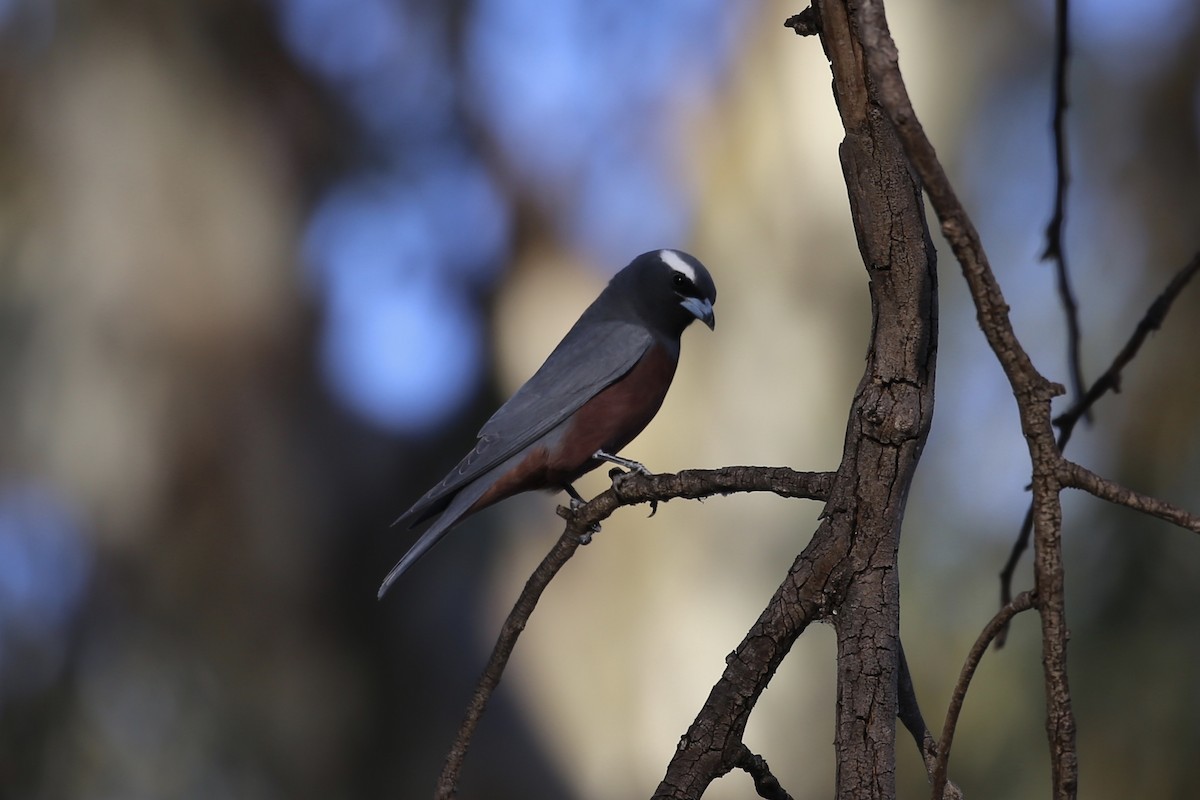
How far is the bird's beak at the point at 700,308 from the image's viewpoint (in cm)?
269

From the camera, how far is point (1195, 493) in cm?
393

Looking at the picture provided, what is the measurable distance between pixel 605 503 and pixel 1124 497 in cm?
84

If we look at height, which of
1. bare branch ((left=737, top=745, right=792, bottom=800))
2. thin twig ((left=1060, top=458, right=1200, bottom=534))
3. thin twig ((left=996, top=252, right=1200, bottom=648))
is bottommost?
bare branch ((left=737, top=745, right=792, bottom=800))

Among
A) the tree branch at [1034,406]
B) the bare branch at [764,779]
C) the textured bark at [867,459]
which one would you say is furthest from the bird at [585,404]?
the tree branch at [1034,406]

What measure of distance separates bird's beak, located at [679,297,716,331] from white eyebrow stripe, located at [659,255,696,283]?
0.05 metres

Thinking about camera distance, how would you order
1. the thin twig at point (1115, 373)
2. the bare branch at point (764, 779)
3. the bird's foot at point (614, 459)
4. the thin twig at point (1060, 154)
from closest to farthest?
the bare branch at point (764, 779) < the thin twig at point (1115, 373) < the thin twig at point (1060, 154) < the bird's foot at point (614, 459)

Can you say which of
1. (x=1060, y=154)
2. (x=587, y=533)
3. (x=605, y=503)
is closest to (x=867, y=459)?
(x=605, y=503)

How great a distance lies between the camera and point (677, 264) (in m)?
2.78

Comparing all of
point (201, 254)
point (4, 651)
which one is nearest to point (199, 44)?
point (201, 254)

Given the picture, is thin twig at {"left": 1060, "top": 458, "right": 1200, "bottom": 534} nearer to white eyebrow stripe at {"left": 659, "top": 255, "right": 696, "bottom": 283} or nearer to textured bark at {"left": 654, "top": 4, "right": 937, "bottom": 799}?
textured bark at {"left": 654, "top": 4, "right": 937, "bottom": 799}

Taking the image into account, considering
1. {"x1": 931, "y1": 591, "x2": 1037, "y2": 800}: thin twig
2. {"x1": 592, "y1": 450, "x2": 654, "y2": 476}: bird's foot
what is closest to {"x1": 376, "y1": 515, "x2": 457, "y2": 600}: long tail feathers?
{"x1": 592, "y1": 450, "x2": 654, "y2": 476}: bird's foot

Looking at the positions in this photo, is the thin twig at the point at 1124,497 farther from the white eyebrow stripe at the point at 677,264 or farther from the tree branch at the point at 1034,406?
the white eyebrow stripe at the point at 677,264

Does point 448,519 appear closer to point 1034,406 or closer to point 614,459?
point 614,459

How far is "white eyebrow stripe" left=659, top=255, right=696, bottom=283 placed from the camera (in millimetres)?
2752
